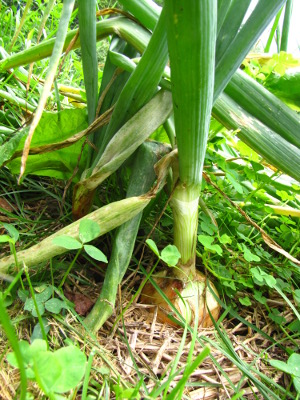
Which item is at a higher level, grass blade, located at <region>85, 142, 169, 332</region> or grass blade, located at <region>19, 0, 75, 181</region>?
grass blade, located at <region>19, 0, 75, 181</region>

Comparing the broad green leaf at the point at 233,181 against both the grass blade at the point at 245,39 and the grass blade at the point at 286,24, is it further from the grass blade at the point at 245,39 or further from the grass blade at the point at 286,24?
the grass blade at the point at 286,24

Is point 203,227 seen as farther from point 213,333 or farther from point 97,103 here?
point 97,103

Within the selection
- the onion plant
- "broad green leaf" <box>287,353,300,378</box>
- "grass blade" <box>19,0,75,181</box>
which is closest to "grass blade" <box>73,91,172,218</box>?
the onion plant

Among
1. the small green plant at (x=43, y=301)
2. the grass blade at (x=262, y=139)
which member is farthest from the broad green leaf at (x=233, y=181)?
the small green plant at (x=43, y=301)

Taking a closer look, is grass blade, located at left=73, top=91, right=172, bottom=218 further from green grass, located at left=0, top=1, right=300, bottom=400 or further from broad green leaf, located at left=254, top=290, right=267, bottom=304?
broad green leaf, located at left=254, top=290, right=267, bottom=304

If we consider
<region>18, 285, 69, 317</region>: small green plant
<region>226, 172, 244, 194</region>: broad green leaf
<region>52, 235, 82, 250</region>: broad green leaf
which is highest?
<region>226, 172, 244, 194</region>: broad green leaf

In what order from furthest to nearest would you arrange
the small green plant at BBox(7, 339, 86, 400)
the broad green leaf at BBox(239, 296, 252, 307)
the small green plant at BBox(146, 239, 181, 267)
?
the broad green leaf at BBox(239, 296, 252, 307) < the small green plant at BBox(146, 239, 181, 267) < the small green plant at BBox(7, 339, 86, 400)

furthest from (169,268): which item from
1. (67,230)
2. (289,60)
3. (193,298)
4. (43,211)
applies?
(289,60)

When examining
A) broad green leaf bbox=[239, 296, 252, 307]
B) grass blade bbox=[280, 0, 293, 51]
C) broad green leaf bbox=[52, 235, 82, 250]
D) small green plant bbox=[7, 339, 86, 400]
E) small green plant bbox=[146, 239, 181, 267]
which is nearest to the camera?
small green plant bbox=[7, 339, 86, 400]
